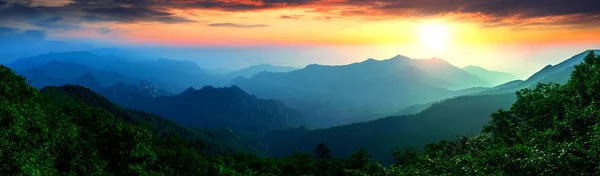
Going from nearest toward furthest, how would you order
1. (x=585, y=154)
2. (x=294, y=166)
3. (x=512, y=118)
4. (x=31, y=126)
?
(x=585, y=154), (x=31, y=126), (x=512, y=118), (x=294, y=166)

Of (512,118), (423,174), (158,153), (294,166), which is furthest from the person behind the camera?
(294,166)

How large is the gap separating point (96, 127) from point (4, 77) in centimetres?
1197

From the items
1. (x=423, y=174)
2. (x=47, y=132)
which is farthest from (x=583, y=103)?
(x=47, y=132)

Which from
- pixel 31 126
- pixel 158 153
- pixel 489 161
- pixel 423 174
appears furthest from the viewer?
pixel 158 153

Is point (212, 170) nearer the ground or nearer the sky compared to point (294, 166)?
nearer the sky

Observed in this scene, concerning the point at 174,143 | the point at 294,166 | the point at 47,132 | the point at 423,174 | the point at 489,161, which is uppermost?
the point at 47,132

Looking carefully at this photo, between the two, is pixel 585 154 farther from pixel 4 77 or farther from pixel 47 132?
pixel 4 77

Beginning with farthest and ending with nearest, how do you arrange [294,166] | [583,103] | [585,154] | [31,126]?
[294,166] < [583,103] < [31,126] < [585,154]

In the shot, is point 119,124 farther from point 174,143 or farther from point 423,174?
point 423,174

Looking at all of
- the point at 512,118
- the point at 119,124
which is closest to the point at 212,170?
the point at 119,124

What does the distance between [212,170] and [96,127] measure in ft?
58.7

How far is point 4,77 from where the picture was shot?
35531 millimetres

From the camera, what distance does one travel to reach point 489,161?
32.0 m

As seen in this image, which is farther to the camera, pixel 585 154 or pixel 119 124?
pixel 119 124
